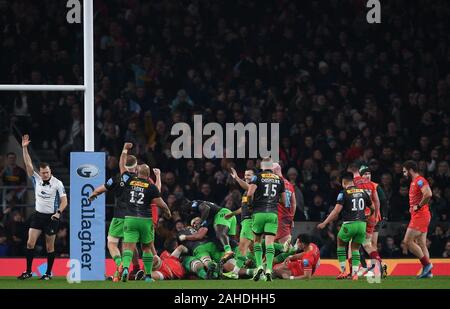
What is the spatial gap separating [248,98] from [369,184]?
7660mm

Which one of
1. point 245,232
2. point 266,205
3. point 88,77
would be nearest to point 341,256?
point 245,232

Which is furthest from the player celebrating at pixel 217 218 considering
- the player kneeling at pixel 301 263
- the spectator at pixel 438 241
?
the spectator at pixel 438 241

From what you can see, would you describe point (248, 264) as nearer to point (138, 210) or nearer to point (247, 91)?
point (138, 210)

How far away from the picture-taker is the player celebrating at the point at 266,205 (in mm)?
22047

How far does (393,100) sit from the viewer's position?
104 feet

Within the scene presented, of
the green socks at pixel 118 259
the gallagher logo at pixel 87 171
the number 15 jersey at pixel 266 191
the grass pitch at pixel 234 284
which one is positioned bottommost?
the grass pitch at pixel 234 284

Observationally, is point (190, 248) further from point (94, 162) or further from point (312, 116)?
point (312, 116)

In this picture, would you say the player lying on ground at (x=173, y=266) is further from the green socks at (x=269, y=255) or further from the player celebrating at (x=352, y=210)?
the player celebrating at (x=352, y=210)

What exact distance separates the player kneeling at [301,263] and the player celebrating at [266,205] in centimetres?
189

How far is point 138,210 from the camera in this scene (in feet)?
72.3

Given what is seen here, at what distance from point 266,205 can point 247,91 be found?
1005cm

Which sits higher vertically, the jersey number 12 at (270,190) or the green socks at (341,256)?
the jersey number 12 at (270,190)

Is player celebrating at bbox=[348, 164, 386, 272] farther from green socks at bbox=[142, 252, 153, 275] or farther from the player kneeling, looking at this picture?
green socks at bbox=[142, 252, 153, 275]

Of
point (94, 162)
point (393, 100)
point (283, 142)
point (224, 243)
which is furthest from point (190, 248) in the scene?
point (393, 100)
